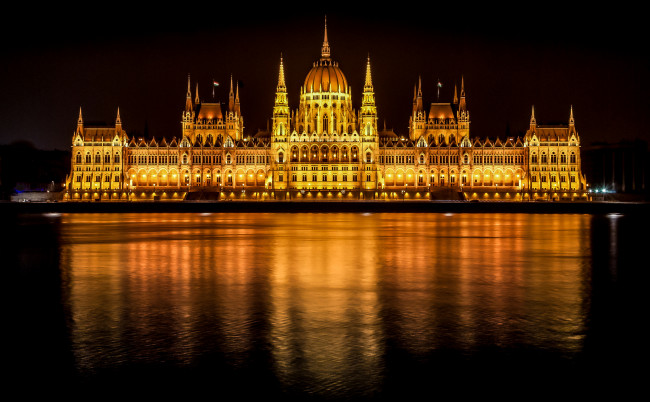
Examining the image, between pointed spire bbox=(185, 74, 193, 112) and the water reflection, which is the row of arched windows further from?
the water reflection

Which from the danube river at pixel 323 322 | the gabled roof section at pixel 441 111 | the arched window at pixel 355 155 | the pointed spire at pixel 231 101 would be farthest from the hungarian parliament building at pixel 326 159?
the danube river at pixel 323 322

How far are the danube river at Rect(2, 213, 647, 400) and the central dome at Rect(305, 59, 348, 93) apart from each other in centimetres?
10538

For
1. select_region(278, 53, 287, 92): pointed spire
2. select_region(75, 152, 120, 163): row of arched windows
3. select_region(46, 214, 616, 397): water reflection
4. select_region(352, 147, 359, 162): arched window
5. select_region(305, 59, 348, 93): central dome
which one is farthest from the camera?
select_region(305, 59, 348, 93): central dome

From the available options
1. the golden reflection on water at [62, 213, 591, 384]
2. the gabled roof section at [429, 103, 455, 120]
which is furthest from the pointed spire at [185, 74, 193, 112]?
the golden reflection on water at [62, 213, 591, 384]

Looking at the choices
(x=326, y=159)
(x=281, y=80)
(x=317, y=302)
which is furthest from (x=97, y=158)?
(x=317, y=302)

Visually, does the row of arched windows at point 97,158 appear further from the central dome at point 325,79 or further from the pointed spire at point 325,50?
the pointed spire at point 325,50

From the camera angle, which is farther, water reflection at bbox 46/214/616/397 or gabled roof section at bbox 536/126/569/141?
gabled roof section at bbox 536/126/569/141

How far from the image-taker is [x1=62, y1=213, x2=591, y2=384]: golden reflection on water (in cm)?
961

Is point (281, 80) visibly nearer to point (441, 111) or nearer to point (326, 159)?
point (326, 159)

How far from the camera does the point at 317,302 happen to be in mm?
13266

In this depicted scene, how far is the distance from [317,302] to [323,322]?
6.22 ft

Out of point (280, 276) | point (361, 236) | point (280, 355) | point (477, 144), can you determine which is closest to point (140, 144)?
point (477, 144)

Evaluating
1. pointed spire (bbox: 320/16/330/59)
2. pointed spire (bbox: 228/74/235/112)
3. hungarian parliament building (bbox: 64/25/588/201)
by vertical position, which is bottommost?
hungarian parliament building (bbox: 64/25/588/201)

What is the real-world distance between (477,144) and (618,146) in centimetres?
6317
